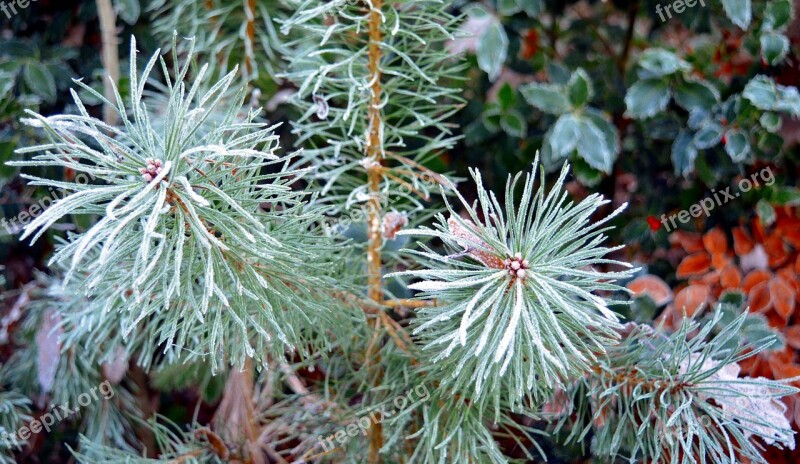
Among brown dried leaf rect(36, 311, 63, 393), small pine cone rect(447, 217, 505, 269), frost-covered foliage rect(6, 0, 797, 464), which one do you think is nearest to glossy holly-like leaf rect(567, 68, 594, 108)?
frost-covered foliage rect(6, 0, 797, 464)

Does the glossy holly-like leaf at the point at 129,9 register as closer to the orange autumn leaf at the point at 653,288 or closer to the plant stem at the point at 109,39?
the plant stem at the point at 109,39

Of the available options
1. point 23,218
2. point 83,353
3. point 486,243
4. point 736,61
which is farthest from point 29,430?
point 736,61

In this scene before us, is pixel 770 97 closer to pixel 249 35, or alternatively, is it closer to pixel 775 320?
pixel 775 320

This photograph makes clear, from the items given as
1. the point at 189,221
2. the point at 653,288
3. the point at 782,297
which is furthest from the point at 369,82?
the point at 782,297

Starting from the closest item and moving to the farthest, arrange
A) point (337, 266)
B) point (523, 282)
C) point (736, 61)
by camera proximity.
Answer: point (523, 282) → point (337, 266) → point (736, 61)

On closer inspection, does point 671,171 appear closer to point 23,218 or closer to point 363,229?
point 363,229
